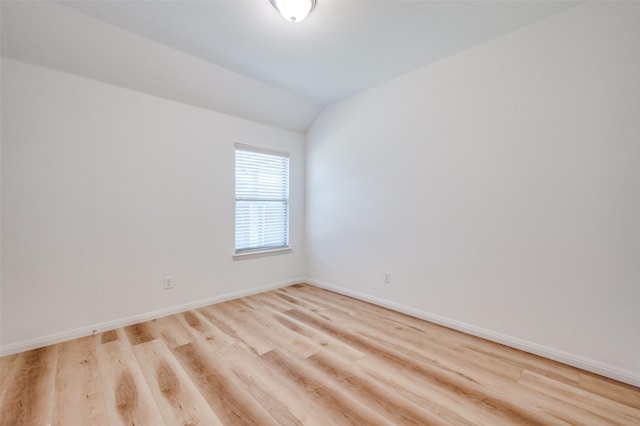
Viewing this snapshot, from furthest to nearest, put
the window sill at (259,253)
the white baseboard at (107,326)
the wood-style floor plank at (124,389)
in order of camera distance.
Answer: the window sill at (259,253) → the white baseboard at (107,326) → the wood-style floor plank at (124,389)

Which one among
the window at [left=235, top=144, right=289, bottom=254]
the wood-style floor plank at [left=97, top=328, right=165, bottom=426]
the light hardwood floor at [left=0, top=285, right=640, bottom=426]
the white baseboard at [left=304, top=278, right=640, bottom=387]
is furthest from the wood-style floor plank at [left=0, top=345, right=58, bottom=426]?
the white baseboard at [left=304, top=278, right=640, bottom=387]

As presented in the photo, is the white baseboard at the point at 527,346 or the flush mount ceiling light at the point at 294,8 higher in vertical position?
the flush mount ceiling light at the point at 294,8

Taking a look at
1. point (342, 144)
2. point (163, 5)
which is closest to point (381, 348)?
point (342, 144)

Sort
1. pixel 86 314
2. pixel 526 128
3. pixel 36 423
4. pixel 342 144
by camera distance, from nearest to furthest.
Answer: pixel 36 423 < pixel 526 128 < pixel 86 314 < pixel 342 144

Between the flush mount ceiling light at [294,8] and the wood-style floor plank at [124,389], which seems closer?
the wood-style floor plank at [124,389]

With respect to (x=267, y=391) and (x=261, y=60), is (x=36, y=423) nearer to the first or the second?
(x=267, y=391)

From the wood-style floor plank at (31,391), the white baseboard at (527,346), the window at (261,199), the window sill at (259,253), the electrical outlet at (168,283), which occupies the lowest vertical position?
the wood-style floor plank at (31,391)

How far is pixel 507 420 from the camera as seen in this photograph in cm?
148

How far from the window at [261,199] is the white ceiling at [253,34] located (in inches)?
39.4

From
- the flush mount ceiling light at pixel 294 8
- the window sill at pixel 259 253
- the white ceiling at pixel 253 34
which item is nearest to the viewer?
the flush mount ceiling light at pixel 294 8

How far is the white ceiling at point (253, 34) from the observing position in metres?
2.00

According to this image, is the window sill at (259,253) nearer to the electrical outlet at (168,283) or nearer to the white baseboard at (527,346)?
the electrical outlet at (168,283)

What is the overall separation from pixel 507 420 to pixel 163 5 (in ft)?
11.4

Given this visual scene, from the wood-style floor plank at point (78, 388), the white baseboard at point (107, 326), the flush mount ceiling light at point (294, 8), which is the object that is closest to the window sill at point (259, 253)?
the white baseboard at point (107, 326)
